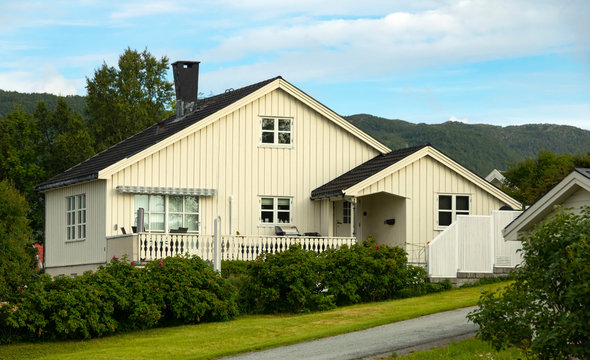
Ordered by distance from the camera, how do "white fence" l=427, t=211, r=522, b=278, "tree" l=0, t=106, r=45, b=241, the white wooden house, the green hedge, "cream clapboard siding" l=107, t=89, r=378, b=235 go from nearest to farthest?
the green hedge → "white fence" l=427, t=211, r=522, b=278 → the white wooden house → "cream clapboard siding" l=107, t=89, r=378, b=235 → "tree" l=0, t=106, r=45, b=241

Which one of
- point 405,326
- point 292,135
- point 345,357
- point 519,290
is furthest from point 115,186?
point 519,290

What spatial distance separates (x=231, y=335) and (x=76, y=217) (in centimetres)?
1425

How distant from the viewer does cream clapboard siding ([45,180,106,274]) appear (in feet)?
98.1

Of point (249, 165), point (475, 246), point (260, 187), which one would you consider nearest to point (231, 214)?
point (260, 187)

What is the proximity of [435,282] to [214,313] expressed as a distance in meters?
7.11

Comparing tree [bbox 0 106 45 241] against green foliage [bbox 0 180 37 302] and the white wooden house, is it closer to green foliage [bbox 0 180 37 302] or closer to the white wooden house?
green foliage [bbox 0 180 37 302]

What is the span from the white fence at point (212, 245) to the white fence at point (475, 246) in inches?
128

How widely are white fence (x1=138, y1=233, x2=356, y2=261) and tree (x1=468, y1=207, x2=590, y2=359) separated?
45.4 feet

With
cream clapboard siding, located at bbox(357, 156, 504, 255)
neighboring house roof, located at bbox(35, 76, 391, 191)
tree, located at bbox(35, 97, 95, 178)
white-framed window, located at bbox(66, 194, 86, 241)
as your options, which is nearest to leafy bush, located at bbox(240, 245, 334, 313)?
cream clapboard siding, located at bbox(357, 156, 504, 255)

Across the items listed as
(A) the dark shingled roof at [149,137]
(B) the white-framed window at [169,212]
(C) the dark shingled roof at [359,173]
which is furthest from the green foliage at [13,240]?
(C) the dark shingled roof at [359,173]

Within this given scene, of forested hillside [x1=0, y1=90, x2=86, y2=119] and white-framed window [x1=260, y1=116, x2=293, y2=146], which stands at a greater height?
forested hillside [x1=0, y1=90, x2=86, y2=119]

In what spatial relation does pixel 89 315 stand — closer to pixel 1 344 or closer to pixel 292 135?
pixel 1 344

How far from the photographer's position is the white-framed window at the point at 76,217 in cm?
3148

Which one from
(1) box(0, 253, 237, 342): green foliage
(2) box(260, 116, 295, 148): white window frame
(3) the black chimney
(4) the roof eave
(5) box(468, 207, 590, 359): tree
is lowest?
(1) box(0, 253, 237, 342): green foliage
